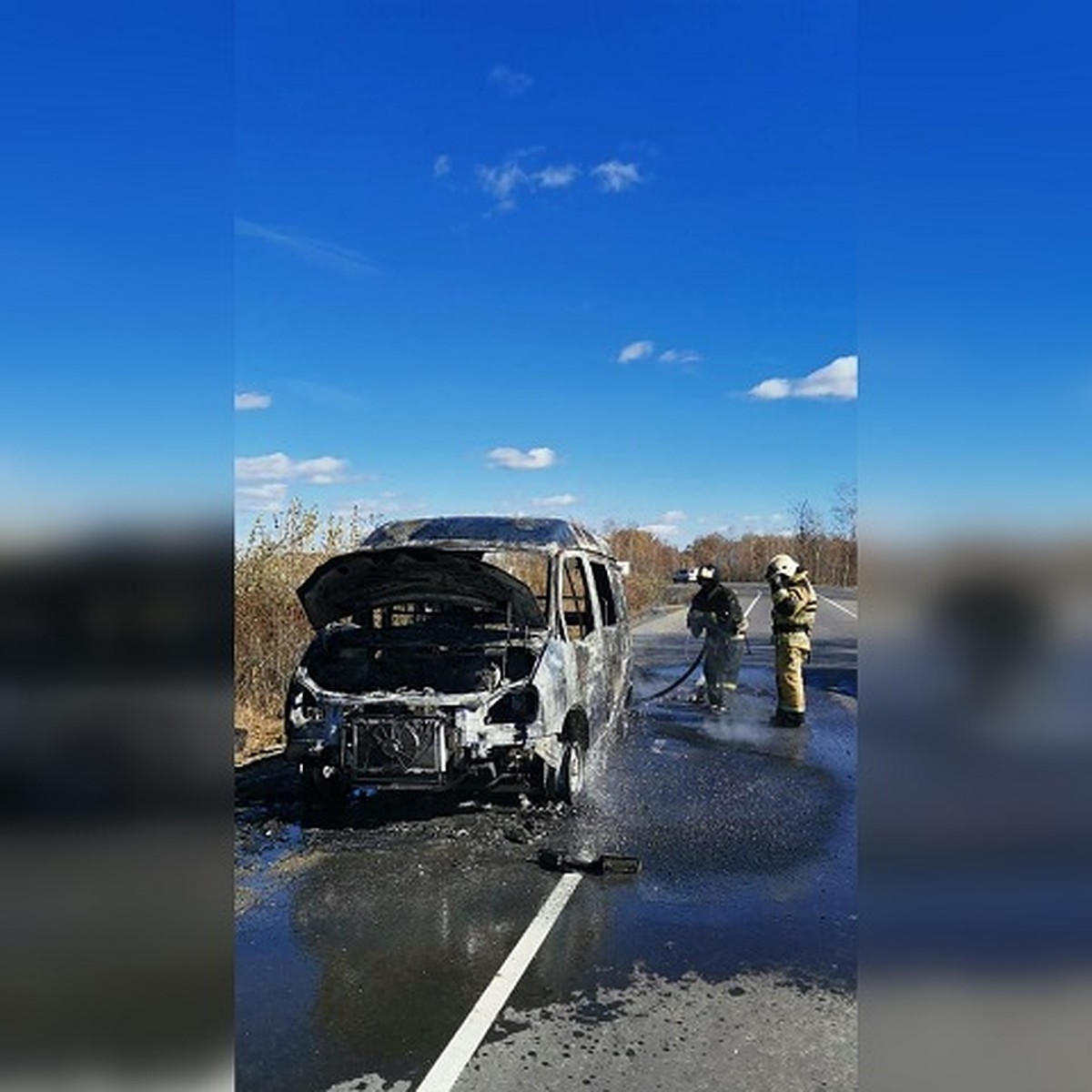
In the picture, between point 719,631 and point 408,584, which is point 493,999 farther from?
point 719,631

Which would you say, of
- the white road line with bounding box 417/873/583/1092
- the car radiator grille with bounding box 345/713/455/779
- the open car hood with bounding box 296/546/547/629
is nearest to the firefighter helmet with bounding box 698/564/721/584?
the open car hood with bounding box 296/546/547/629

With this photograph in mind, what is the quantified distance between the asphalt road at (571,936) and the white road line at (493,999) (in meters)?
0.03

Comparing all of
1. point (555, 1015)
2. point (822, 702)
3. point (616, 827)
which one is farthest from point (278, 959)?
point (822, 702)

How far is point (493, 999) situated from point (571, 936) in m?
0.60

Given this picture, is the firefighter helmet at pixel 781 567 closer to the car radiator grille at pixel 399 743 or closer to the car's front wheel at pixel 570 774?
the car's front wheel at pixel 570 774

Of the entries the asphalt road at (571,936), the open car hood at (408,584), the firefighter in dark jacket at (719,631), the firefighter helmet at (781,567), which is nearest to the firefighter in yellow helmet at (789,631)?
the firefighter helmet at (781,567)

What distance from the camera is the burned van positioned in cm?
511

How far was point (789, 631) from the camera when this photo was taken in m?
8.05

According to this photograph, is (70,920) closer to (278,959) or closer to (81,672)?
(81,672)

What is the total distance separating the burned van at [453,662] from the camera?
16.8ft

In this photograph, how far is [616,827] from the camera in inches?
205

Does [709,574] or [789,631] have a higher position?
[709,574]

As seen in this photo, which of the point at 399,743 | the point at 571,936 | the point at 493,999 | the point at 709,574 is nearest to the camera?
the point at 493,999

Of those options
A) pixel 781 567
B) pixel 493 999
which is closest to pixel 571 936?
pixel 493 999
